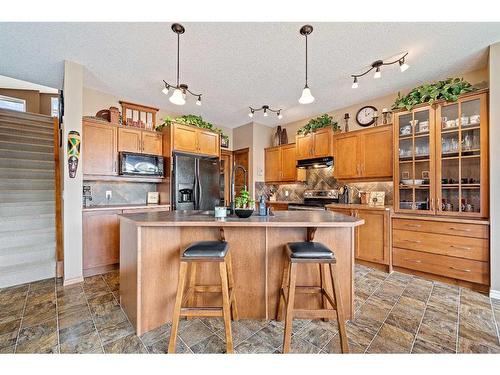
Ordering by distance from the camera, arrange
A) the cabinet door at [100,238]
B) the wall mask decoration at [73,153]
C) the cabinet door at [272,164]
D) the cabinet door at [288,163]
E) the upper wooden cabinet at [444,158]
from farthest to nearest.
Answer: the cabinet door at [272,164] → the cabinet door at [288,163] → the cabinet door at [100,238] → the wall mask decoration at [73,153] → the upper wooden cabinet at [444,158]

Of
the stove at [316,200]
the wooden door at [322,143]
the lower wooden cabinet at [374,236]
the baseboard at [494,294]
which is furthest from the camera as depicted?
the stove at [316,200]

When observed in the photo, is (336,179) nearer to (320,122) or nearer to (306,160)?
(306,160)

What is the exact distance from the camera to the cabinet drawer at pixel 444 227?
2430 millimetres

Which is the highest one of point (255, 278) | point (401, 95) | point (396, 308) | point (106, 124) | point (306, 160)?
point (401, 95)

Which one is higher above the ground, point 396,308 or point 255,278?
point 255,278

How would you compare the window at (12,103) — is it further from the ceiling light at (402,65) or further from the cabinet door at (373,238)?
the cabinet door at (373,238)

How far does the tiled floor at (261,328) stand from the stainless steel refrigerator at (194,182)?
1737 millimetres

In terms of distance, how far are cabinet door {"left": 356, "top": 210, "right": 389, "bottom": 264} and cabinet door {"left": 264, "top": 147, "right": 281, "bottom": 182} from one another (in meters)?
2.20

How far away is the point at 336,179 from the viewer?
13.6 feet

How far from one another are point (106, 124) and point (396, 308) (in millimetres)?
4393

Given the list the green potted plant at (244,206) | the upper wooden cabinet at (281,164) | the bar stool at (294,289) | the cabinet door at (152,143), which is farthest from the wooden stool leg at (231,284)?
the upper wooden cabinet at (281,164)

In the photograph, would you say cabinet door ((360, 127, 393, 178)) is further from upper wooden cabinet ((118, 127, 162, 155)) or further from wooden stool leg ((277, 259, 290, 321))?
upper wooden cabinet ((118, 127, 162, 155))

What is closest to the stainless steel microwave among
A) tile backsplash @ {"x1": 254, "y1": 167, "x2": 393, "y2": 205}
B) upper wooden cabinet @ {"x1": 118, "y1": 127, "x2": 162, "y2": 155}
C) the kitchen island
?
upper wooden cabinet @ {"x1": 118, "y1": 127, "x2": 162, "y2": 155}
